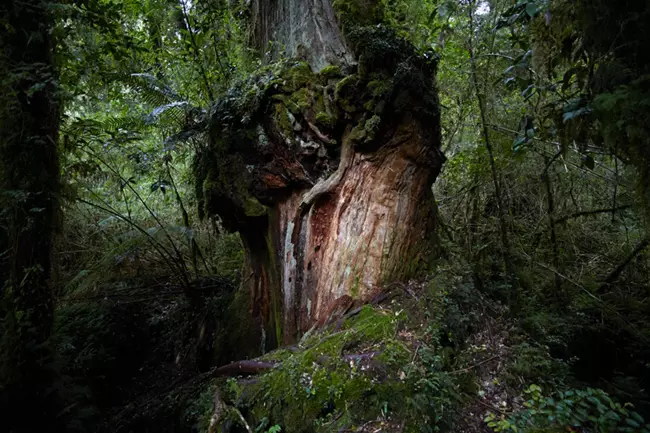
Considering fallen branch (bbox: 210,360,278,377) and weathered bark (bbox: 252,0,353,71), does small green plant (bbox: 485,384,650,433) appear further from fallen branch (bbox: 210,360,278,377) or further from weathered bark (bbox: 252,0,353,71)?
weathered bark (bbox: 252,0,353,71)

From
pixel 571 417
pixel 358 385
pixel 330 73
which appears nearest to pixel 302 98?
pixel 330 73

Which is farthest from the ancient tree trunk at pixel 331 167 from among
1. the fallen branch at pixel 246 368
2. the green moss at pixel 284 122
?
the fallen branch at pixel 246 368

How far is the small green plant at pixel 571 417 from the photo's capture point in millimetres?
1837

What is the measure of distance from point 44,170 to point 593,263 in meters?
5.92

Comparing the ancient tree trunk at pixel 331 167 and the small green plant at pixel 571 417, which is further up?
the ancient tree trunk at pixel 331 167

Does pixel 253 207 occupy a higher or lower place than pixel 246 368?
higher

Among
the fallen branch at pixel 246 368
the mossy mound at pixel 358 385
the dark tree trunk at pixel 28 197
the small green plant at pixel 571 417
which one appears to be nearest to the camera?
the small green plant at pixel 571 417

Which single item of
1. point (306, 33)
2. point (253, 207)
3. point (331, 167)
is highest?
point (306, 33)

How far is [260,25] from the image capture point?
5031 mm

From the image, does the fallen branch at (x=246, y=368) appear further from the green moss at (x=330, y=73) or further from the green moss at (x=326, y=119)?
the green moss at (x=330, y=73)

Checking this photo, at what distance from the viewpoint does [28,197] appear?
314cm

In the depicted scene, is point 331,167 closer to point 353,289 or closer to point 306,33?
point 353,289

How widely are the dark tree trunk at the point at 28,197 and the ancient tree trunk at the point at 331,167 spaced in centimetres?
139

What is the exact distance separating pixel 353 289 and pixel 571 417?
1631mm
